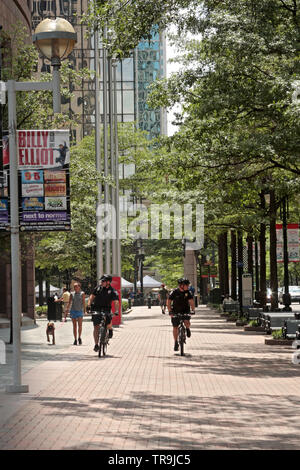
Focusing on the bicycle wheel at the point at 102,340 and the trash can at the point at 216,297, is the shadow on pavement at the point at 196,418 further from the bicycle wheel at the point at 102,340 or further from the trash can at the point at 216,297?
the trash can at the point at 216,297

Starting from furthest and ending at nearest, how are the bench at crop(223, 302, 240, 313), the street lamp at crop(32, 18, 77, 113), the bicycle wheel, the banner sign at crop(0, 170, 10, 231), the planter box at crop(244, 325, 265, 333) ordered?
the bench at crop(223, 302, 240, 313) → the planter box at crop(244, 325, 265, 333) → the bicycle wheel → the banner sign at crop(0, 170, 10, 231) → the street lamp at crop(32, 18, 77, 113)

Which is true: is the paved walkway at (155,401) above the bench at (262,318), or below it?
below

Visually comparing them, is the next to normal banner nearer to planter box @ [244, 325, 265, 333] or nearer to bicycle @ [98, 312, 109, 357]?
bicycle @ [98, 312, 109, 357]

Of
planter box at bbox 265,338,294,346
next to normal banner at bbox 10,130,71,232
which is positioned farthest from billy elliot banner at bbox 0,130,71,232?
planter box at bbox 265,338,294,346

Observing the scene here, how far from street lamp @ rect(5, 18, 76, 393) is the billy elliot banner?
11.4 inches

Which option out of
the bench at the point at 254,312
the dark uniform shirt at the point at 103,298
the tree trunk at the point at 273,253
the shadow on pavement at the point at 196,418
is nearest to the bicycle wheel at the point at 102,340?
the dark uniform shirt at the point at 103,298

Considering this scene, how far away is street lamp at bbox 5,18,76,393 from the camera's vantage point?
1297 centimetres

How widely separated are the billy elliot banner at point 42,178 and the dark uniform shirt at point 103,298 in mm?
6625

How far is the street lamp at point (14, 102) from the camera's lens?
1297 centimetres

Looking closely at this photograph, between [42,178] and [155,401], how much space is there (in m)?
4.10

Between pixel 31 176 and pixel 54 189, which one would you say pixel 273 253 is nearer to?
pixel 54 189

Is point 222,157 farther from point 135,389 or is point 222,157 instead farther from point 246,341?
point 135,389

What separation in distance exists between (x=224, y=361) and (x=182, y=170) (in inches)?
214
